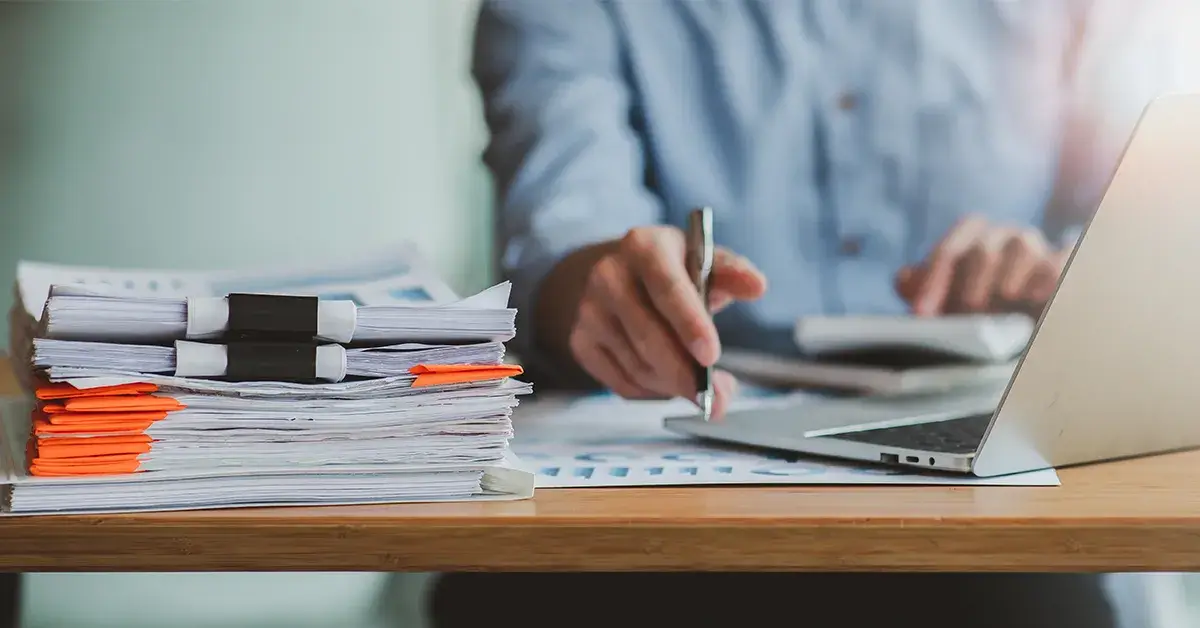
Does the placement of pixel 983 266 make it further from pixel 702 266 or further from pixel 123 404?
pixel 123 404

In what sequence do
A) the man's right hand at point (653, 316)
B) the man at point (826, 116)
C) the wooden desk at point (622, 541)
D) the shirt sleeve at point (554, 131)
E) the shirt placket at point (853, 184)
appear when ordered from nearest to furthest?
the wooden desk at point (622, 541) < the man's right hand at point (653, 316) < the shirt sleeve at point (554, 131) < the man at point (826, 116) < the shirt placket at point (853, 184)

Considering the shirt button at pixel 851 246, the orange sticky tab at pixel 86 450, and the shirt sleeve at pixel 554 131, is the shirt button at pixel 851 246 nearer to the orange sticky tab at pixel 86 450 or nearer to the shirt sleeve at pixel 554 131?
the shirt sleeve at pixel 554 131

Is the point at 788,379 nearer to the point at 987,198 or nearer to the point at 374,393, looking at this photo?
the point at 374,393

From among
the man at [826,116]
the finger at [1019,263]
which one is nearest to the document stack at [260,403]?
the finger at [1019,263]

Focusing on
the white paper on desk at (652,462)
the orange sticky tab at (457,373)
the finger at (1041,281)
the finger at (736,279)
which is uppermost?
the finger at (1041,281)

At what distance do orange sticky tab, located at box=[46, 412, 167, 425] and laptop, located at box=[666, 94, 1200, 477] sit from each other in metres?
0.32

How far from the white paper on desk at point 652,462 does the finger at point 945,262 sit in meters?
0.54

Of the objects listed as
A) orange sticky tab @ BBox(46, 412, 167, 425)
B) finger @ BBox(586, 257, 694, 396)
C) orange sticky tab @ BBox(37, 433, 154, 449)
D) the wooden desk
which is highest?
finger @ BBox(586, 257, 694, 396)

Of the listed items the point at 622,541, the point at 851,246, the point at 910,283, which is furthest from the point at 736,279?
the point at 851,246

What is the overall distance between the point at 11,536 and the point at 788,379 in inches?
26.8

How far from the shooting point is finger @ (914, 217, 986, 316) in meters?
1.14

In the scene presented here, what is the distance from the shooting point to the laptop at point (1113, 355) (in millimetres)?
456

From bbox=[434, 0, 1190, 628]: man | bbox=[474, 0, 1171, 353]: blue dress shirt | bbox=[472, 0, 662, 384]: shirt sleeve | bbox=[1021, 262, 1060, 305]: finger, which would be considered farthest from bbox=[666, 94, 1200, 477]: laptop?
bbox=[474, 0, 1171, 353]: blue dress shirt

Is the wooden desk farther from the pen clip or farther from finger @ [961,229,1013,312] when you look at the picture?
finger @ [961,229,1013,312]
